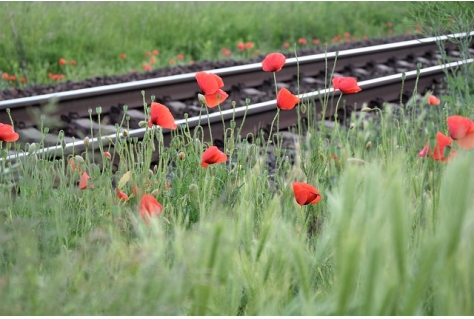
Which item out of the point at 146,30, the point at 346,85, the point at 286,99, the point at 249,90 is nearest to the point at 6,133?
the point at 286,99

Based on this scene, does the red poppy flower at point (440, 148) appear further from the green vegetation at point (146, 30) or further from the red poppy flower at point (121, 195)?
the green vegetation at point (146, 30)

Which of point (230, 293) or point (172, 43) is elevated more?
point (230, 293)

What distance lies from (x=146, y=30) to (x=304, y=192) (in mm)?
7299

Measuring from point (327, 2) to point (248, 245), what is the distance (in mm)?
10787

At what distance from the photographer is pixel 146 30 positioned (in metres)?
9.36

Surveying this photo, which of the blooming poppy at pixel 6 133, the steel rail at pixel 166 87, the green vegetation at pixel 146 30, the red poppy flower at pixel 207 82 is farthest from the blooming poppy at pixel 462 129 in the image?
the green vegetation at pixel 146 30

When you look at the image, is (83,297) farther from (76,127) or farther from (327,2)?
(327,2)

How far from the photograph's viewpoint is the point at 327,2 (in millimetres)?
12156

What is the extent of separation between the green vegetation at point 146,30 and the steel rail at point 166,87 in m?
0.73

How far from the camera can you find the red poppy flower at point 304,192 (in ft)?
7.74

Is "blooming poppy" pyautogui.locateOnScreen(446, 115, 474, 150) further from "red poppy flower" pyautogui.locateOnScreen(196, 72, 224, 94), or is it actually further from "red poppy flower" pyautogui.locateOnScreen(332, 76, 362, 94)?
"red poppy flower" pyautogui.locateOnScreen(196, 72, 224, 94)

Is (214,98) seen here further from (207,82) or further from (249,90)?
(249,90)

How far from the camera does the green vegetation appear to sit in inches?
313

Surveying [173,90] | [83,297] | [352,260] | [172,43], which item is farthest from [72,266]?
[172,43]
